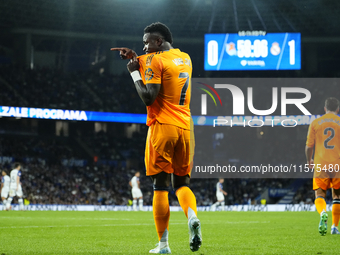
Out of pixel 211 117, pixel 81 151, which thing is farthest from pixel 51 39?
pixel 211 117

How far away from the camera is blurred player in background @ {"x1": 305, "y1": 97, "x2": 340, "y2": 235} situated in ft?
23.1

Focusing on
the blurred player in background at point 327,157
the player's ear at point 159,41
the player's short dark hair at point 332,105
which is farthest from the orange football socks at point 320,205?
the player's ear at point 159,41

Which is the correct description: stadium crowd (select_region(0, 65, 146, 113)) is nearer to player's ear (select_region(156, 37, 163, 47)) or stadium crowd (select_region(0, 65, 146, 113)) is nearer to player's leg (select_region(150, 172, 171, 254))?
player's ear (select_region(156, 37, 163, 47))

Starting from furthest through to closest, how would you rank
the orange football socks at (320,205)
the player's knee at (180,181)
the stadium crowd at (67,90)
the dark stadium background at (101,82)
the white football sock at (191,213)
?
the dark stadium background at (101,82) < the stadium crowd at (67,90) < the orange football socks at (320,205) < the player's knee at (180,181) < the white football sock at (191,213)

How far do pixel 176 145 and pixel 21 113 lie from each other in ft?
70.8

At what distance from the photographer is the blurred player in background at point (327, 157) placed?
704cm

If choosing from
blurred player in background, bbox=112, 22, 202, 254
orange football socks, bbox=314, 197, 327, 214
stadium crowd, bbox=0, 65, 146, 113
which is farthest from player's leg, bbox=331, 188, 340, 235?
stadium crowd, bbox=0, 65, 146, 113

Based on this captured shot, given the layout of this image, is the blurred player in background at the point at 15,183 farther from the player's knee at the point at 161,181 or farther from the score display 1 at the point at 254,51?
the score display 1 at the point at 254,51

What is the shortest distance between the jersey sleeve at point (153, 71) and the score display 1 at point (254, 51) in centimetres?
2604

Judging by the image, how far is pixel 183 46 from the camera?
37.4 m

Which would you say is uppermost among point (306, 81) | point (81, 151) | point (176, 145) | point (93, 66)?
point (93, 66)

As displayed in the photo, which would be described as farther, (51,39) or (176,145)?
(51,39)

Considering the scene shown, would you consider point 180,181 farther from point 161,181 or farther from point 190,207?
point 190,207

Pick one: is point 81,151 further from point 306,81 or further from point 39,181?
point 306,81
